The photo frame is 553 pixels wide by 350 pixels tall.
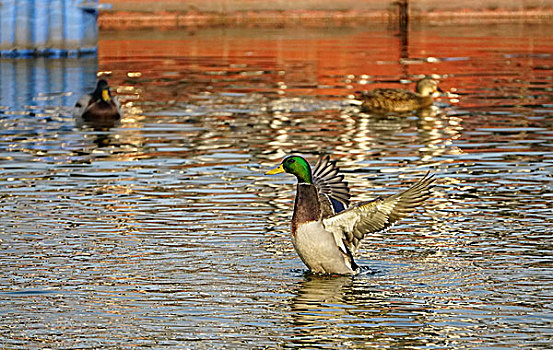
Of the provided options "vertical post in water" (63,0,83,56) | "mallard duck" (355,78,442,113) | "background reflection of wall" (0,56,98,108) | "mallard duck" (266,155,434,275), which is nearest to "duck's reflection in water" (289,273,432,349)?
"mallard duck" (266,155,434,275)

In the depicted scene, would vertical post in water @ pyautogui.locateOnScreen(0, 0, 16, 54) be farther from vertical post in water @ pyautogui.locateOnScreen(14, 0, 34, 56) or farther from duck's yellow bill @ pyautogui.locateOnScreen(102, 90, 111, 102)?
duck's yellow bill @ pyautogui.locateOnScreen(102, 90, 111, 102)

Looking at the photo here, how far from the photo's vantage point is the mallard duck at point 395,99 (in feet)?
89.9

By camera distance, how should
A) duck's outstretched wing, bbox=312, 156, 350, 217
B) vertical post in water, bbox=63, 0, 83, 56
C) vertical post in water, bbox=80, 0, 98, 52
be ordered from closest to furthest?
duck's outstretched wing, bbox=312, 156, 350, 217 < vertical post in water, bbox=63, 0, 83, 56 < vertical post in water, bbox=80, 0, 98, 52

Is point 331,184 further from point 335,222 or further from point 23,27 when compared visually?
point 23,27

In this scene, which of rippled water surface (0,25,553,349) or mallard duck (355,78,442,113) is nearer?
rippled water surface (0,25,553,349)

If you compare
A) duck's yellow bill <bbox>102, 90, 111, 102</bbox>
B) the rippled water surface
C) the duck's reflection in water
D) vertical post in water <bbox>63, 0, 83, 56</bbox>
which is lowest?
the duck's reflection in water

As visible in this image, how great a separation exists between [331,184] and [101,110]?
42.6 feet

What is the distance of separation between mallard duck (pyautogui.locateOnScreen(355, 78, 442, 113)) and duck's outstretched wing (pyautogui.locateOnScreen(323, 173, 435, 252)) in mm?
15059

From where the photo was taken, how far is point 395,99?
27.5 metres

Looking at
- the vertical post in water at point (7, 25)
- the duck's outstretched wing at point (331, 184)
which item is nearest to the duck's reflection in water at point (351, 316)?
the duck's outstretched wing at point (331, 184)

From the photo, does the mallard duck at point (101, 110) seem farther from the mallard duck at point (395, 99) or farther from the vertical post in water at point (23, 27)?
the vertical post in water at point (23, 27)

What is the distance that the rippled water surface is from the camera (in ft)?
35.5

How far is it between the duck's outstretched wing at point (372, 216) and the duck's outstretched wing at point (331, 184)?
1.16 m

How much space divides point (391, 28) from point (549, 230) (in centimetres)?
4875
